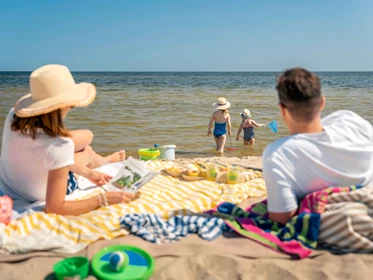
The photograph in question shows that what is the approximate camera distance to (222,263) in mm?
2250

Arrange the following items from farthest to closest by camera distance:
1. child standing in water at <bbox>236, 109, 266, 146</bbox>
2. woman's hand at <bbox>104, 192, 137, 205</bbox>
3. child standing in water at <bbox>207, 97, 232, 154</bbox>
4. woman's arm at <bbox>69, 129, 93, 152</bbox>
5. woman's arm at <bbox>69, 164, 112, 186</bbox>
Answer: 1. child standing in water at <bbox>236, 109, 266, 146</bbox>
2. child standing in water at <bbox>207, 97, 232, 154</bbox>
3. woman's arm at <bbox>69, 129, 93, 152</bbox>
4. woman's arm at <bbox>69, 164, 112, 186</bbox>
5. woman's hand at <bbox>104, 192, 137, 205</bbox>

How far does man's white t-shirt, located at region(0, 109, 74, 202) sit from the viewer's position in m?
2.54

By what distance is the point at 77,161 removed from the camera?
3.67m

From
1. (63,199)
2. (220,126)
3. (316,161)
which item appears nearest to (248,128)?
(220,126)

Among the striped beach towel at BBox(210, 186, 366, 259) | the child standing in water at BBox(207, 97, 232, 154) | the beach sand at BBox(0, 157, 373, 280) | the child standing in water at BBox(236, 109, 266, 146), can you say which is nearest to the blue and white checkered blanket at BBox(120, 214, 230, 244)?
the beach sand at BBox(0, 157, 373, 280)

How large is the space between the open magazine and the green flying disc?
1.05m

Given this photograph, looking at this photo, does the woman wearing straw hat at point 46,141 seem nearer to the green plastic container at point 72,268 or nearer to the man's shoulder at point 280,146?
the green plastic container at point 72,268

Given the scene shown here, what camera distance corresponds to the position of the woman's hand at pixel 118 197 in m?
2.94

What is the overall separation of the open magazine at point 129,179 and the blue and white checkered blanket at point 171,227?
683mm

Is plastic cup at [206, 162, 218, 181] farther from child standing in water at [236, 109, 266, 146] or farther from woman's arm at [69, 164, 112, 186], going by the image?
child standing in water at [236, 109, 266, 146]

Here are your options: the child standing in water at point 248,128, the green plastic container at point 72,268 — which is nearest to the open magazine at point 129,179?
the green plastic container at point 72,268

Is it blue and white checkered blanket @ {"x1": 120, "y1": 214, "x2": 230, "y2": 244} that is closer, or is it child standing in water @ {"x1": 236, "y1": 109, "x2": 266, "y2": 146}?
blue and white checkered blanket @ {"x1": 120, "y1": 214, "x2": 230, "y2": 244}

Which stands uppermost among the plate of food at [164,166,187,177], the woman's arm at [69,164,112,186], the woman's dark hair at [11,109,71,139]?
the woman's dark hair at [11,109,71,139]

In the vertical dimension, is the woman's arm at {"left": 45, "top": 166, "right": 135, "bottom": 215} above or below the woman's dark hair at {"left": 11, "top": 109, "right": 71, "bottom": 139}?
below
